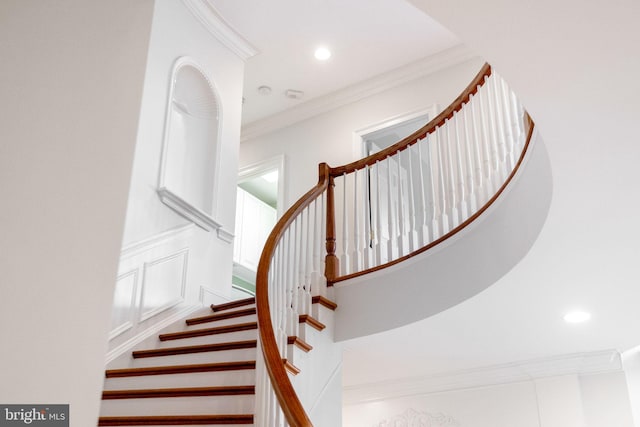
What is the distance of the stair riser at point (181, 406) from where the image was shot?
3604 mm

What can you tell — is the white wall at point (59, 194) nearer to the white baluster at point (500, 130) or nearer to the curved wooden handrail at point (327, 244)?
the curved wooden handrail at point (327, 244)

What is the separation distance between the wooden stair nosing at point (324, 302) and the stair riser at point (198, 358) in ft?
2.04

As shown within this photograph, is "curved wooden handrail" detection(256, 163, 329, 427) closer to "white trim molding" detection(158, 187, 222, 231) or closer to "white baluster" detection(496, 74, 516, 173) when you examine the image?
"white trim molding" detection(158, 187, 222, 231)

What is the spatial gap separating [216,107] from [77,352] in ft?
18.6

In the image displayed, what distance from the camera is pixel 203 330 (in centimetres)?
462

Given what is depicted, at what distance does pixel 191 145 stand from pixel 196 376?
8.65ft

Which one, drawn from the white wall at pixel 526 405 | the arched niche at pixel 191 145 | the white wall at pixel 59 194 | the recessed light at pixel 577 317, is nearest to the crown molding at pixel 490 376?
the white wall at pixel 526 405

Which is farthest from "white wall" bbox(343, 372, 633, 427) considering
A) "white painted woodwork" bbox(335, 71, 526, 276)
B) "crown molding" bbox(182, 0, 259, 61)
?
"crown molding" bbox(182, 0, 259, 61)

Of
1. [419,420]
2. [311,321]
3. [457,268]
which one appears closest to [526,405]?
[419,420]

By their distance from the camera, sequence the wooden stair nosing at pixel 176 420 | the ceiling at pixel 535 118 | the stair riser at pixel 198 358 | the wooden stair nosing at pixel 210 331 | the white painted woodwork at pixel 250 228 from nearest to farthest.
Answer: the ceiling at pixel 535 118 < the wooden stair nosing at pixel 176 420 < the stair riser at pixel 198 358 < the wooden stair nosing at pixel 210 331 < the white painted woodwork at pixel 250 228

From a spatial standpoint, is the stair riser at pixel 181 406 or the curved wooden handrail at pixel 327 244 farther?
the stair riser at pixel 181 406

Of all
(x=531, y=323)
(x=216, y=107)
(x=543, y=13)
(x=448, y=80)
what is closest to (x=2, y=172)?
(x=543, y=13)

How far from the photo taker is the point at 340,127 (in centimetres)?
757

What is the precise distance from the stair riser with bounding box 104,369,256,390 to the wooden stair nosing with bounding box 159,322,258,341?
0.51m
